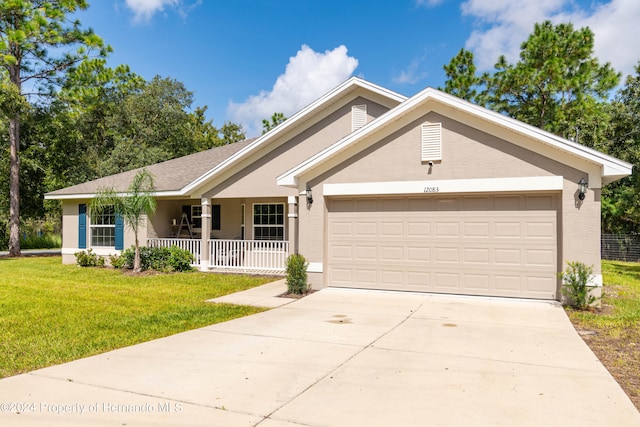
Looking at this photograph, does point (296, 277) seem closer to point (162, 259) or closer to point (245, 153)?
point (245, 153)

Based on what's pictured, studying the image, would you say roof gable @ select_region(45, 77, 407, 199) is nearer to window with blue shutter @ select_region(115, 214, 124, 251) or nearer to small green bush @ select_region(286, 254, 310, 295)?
window with blue shutter @ select_region(115, 214, 124, 251)

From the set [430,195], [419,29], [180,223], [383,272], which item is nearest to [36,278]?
[180,223]

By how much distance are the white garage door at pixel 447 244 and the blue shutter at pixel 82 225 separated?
1189 cm

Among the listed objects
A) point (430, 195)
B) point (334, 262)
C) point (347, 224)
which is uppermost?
point (430, 195)

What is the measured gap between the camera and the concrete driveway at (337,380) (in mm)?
3748

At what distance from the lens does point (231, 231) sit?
54.6ft

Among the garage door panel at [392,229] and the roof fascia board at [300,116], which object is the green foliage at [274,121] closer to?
the roof fascia board at [300,116]

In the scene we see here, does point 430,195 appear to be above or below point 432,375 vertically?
above

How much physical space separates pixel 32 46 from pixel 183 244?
17.8m

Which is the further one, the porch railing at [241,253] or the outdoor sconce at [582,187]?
the porch railing at [241,253]

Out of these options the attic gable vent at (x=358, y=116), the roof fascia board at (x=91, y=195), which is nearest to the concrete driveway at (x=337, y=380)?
the attic gable vent at (x=358, y=116)

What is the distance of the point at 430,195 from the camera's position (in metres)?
10.0

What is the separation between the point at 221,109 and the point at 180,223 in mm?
29187

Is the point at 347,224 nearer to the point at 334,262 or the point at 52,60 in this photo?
the point at 334,262
